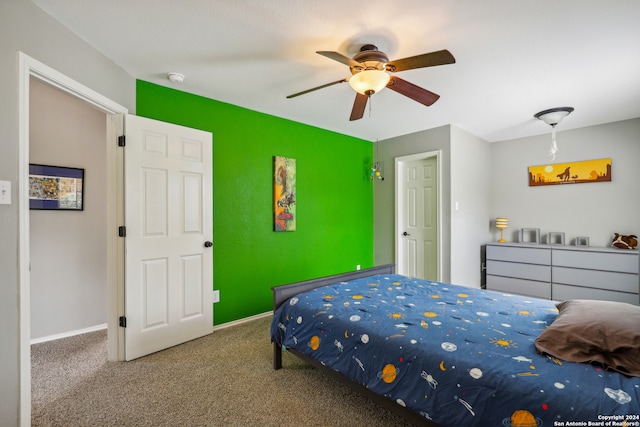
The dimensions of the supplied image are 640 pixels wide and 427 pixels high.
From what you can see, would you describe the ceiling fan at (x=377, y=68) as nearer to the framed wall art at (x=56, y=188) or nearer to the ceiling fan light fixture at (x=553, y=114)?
the ceiling fan light fixture at (x=553, y=114)

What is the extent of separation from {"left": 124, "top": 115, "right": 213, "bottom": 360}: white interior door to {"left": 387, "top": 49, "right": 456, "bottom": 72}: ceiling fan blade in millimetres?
1947

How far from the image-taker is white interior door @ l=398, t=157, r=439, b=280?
418cm

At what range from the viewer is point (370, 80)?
6.35 feet

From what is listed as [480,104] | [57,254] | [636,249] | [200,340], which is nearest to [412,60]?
[480,104]

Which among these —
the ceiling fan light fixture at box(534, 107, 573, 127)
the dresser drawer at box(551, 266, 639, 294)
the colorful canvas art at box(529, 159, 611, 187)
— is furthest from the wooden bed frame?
the colorful canvas art at box(529, 159, 611, 187)

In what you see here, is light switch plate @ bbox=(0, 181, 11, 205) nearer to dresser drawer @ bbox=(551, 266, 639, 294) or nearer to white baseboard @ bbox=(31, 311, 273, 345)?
white baseboard @ bbox=(31, 311, 273, 345)

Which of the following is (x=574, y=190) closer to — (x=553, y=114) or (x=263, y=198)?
(x=553, y=114)

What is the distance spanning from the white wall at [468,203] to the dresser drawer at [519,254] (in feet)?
0.70

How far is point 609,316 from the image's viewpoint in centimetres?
137

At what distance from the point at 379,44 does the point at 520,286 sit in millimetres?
3868

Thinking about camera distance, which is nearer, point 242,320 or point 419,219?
point 242,320

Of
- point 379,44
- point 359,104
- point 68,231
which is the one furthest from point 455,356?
point 68,231

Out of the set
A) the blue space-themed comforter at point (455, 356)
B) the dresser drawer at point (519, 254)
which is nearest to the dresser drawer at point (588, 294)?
the dresser drawer at point (519, 254)

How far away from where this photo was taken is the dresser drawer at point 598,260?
3.32 m
